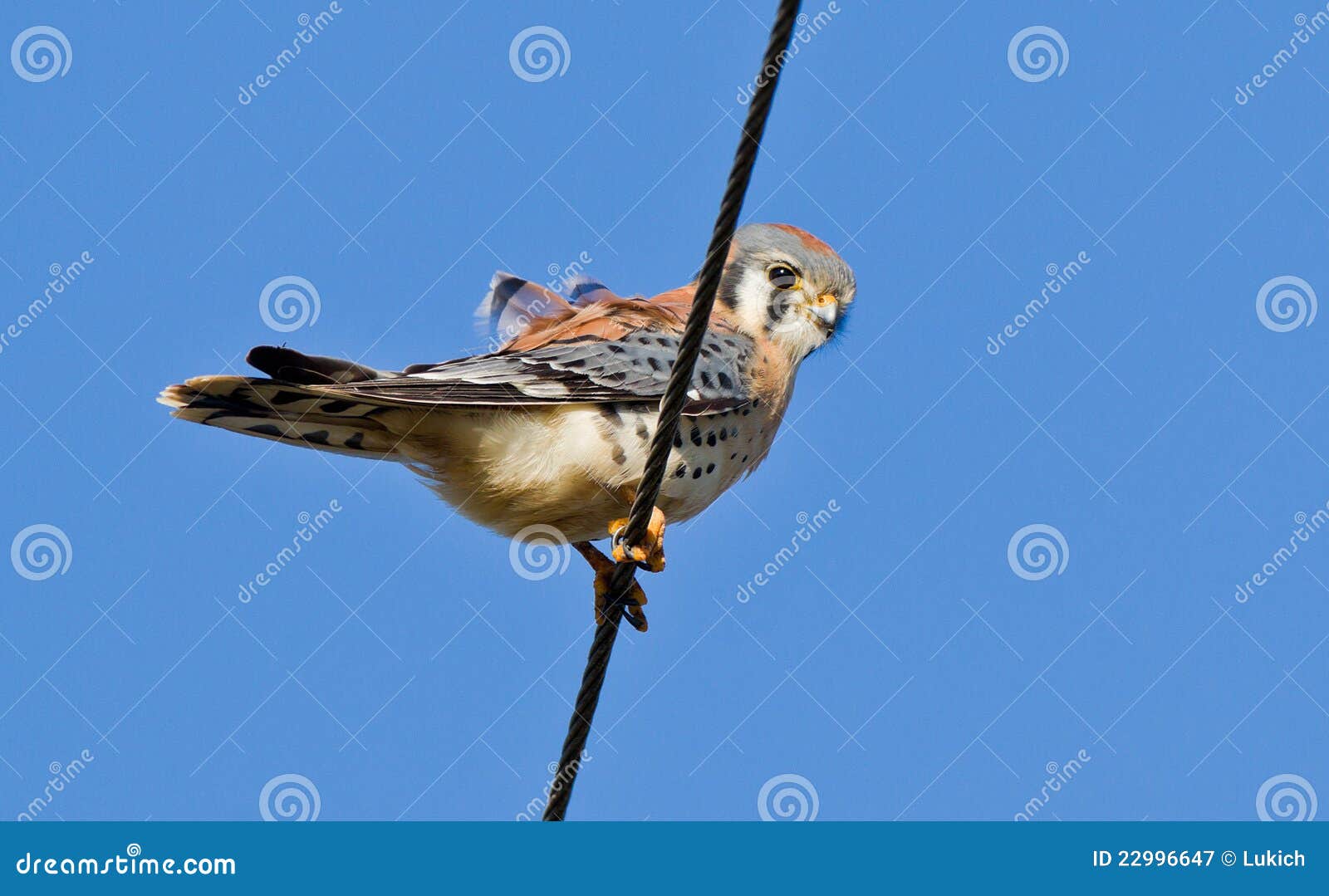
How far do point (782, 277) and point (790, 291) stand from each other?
0.27ft

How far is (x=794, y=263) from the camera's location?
702 centimetres

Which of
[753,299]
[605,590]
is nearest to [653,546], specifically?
[605,590]

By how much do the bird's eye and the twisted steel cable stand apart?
1.61 meters

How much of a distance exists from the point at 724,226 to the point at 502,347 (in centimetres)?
246

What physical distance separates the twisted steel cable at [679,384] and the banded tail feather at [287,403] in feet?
4.06

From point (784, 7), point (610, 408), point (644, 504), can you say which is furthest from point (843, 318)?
point (784, 7)

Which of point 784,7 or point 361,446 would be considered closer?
point 784,7

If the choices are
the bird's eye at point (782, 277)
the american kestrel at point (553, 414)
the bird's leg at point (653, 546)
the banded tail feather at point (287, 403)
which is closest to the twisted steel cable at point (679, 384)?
the bird's leg at point (653, 546)

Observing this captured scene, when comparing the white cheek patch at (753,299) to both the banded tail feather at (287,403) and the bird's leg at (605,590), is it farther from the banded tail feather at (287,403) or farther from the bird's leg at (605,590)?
the banded tail feather at (287,403)

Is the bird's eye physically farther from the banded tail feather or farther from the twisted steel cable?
the banded tail feather

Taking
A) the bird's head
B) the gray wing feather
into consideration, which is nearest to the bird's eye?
the bird's head

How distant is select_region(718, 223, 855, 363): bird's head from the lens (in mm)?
6977
